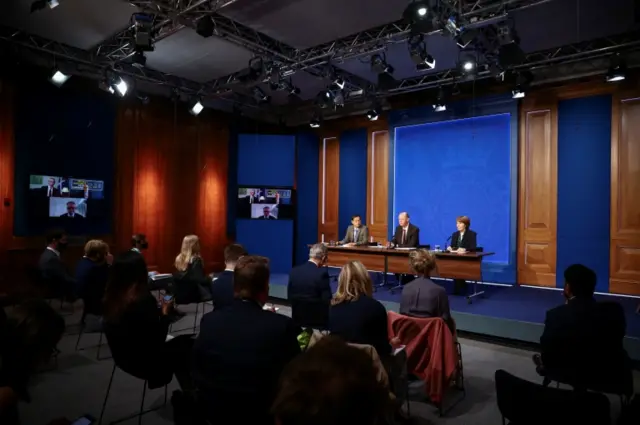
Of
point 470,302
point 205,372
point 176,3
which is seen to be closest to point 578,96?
point 470,302

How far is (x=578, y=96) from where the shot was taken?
23.0 ft

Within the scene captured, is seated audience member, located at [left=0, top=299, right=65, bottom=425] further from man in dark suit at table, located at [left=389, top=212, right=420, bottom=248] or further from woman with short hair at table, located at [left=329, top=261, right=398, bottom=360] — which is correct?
man in dark suit at table, located at [left=389, top=212, right=420, bottom=248]

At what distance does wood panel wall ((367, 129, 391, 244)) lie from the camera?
29.9 ft

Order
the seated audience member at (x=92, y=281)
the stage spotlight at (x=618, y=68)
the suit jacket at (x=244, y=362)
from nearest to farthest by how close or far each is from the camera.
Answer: the suit jacket at (x=244, y=362)
the seated audience member at (x=92, y=281)
the stage spotlight at (x=618, y=68)

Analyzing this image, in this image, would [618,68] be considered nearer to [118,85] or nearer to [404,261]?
[404,261]

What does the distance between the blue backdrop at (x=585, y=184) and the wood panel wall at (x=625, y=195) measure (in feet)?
0.30

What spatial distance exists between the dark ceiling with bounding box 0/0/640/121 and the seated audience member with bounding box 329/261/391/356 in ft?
12.8

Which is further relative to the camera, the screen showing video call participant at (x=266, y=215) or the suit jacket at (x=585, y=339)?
the screen showing video call participant at (x=266, y=215)

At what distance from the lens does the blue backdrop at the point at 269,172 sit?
9.47 m

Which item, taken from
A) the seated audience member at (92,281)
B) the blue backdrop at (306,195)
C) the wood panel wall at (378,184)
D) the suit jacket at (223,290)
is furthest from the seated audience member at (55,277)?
the wood panel wall at (378,184)

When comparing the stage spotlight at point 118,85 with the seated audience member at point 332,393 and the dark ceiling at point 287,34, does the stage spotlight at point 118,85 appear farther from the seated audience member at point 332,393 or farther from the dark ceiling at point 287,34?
the seated audience member at point 332,393

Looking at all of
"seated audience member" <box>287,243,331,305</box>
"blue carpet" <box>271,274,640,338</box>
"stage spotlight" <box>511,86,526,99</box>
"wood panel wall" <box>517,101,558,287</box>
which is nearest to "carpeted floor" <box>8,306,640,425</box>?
"blue carpet" <box>271,274,640,338</box>

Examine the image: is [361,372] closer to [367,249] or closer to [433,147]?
[367,249]

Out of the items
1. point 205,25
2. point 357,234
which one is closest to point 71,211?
point 205,25
